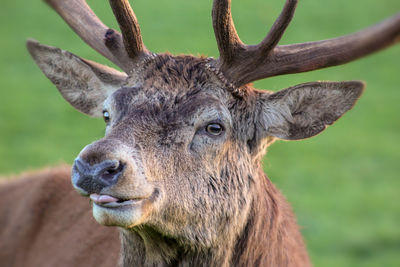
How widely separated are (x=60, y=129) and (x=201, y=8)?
270 inches

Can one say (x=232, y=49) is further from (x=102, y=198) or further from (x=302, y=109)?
(x=102, y=198)

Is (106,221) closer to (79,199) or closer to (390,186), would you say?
(79,199)

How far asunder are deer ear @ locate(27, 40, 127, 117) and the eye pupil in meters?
1.01

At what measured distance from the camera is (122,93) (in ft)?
13.6

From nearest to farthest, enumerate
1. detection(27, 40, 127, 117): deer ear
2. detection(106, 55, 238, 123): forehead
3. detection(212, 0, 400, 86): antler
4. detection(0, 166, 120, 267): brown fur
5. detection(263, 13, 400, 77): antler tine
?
detection(263, 13, 400, 77): antler tine
detection(106, 55, 238, 123): forehead
detection(212, 0, 400, 86): antler
detection(27, 40, 127, 117): deer ear
detection(0, 166, 120, 267): brown fur

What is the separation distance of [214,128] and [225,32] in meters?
0.67

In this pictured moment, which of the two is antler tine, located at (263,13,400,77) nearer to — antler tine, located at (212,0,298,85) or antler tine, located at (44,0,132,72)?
antler tine, located at (212,0,298,85)

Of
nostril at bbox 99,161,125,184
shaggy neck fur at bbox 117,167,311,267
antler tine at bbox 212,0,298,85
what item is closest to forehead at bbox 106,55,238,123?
antler tine at bbox 212,0,298,85

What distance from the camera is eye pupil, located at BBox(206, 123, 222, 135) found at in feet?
13.4

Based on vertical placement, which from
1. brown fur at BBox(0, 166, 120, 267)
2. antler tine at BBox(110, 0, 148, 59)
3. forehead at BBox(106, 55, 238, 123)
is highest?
antler tine at BBox(110, 0, 148, 59)

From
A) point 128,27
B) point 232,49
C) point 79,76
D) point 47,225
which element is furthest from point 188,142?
point 47,225

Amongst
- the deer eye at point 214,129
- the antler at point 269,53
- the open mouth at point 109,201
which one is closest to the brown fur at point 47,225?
the deer eye at point 214,129

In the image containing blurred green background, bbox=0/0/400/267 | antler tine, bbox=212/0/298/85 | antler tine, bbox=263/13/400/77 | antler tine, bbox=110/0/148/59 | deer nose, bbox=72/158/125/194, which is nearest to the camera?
deer nose, bbox=72/158/125/194

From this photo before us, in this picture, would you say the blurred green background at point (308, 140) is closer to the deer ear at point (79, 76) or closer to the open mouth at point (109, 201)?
the deer ear at point (79, 76)
